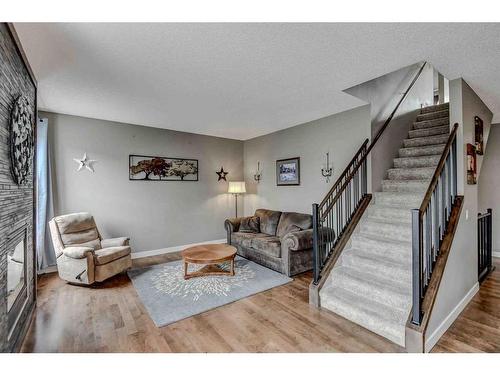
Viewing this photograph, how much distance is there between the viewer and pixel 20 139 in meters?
2.05

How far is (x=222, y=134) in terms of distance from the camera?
553 centimetres

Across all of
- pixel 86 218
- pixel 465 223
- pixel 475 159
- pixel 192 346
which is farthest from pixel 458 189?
pixel 86 218

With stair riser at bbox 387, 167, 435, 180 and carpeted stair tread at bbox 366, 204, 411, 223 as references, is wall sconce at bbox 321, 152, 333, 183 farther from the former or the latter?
carpeted stair tread at bbox 366, 204, 411, 223

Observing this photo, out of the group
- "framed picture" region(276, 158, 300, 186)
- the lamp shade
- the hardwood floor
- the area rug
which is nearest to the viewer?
the hardwood floor

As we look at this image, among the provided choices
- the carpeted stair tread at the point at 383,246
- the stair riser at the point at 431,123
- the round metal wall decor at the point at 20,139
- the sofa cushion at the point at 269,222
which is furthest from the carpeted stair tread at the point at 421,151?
the round metal wall decor at the point at 20,139

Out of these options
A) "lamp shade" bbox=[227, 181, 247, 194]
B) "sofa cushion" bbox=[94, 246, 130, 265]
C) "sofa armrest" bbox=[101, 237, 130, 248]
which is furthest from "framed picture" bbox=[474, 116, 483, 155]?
"sofa armrest" bbox=[101, 237, 130, 248]

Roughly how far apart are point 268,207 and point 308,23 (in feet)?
13.5

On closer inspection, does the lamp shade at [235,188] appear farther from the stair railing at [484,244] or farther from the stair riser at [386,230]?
the stair railing at [484,244]

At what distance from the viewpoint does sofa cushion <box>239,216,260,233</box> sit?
4.96m

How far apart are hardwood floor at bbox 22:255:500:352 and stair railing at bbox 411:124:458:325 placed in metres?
0.50

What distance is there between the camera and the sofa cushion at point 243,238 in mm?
4430

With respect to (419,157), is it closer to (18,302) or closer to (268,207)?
(268,207)

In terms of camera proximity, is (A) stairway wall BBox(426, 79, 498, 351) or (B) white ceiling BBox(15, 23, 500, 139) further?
(A) stairway wall BBox(426, 79, 498, 351)

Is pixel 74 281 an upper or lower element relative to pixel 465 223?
lower
